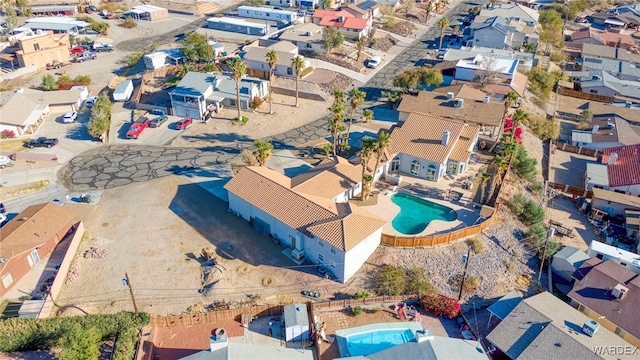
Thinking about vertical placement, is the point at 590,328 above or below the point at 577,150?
below

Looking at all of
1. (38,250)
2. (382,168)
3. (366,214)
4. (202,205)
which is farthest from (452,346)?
(38,250)

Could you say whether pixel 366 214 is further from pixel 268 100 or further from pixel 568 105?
pixel 568 105

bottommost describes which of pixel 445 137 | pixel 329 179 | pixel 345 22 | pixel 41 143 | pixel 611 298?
pixel 611 298

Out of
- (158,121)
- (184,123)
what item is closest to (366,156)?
(184,123)

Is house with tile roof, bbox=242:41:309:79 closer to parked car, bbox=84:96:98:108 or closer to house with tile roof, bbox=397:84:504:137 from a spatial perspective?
house with tile roof, bbox=397:84:504:137

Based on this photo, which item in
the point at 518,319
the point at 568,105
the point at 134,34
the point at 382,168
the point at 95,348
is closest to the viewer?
the point at 95,348

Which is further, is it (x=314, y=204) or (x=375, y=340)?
(x=314, y=204)

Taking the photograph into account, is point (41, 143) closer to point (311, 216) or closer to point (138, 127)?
point (138, 127)
